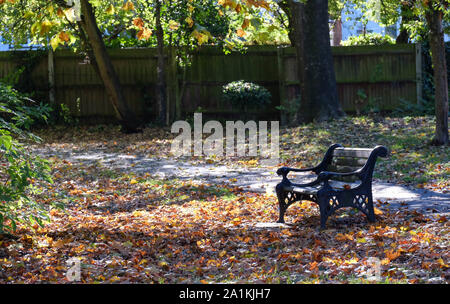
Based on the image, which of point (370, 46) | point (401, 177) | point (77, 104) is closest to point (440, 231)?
point (401, 177)

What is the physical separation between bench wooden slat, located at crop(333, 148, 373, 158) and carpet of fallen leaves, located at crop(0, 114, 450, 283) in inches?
28.9

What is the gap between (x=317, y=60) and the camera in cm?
1554

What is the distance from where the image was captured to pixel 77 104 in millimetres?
19953

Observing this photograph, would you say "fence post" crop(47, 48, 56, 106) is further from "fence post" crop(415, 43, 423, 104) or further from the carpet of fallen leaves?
"fence post" crop(415, 43, 423, 104)

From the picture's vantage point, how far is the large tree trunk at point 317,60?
50.8 feet

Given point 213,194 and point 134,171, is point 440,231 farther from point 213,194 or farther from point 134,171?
point 134,171

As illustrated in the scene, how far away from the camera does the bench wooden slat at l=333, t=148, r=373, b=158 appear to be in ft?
24.3

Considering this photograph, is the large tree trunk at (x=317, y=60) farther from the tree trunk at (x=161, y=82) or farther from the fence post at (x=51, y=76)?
the fence post at (x=51, y=76)

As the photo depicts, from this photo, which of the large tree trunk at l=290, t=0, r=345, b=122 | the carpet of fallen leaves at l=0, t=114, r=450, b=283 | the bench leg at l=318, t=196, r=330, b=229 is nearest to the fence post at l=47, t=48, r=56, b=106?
the large tree trunk at l=290, t=0, r=345, b=122

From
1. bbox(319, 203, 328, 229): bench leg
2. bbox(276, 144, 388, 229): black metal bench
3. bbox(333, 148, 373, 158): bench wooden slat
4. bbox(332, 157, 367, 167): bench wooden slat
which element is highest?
bbox(333, 148, 373, 158): bench wooden slat

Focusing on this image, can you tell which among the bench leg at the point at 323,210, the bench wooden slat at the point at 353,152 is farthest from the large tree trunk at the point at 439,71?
the bench leg at the point at 323,210

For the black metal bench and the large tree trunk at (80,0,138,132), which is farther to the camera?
the large tree trunk at (80,0,138,132)

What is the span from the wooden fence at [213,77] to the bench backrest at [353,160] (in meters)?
10.4

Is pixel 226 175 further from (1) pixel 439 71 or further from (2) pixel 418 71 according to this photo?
(2) pixel 418 71
